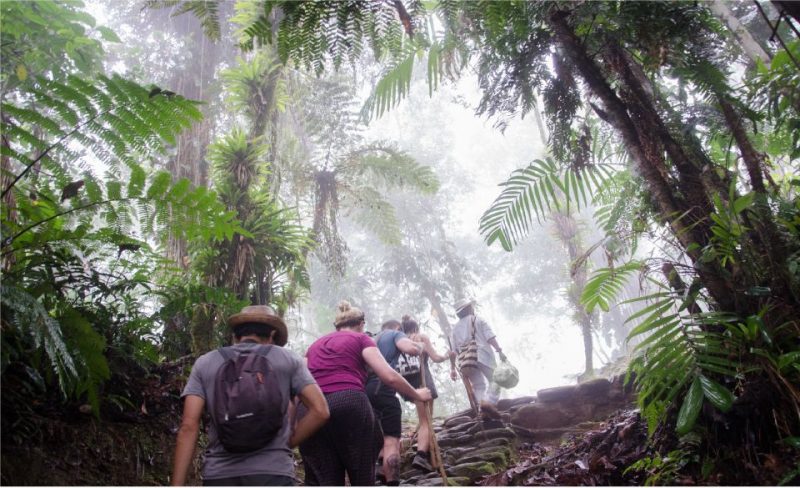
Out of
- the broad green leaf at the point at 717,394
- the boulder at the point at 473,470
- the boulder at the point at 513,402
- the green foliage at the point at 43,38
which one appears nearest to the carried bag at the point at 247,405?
the broad green leaf at the point at 717,394

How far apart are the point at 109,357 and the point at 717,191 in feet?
13.8

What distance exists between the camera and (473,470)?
190 inches

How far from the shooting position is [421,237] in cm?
2167

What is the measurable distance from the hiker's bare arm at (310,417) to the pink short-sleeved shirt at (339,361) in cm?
81

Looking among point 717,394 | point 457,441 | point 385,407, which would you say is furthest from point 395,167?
point 717,394

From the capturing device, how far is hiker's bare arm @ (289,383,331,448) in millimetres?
Result: 2455

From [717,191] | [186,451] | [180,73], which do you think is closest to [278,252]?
[186,451]

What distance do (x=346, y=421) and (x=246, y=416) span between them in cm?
115

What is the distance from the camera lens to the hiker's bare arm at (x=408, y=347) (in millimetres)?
4645

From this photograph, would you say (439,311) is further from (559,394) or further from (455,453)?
(455,453)

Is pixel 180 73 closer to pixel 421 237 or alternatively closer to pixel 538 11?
pixel 538 11

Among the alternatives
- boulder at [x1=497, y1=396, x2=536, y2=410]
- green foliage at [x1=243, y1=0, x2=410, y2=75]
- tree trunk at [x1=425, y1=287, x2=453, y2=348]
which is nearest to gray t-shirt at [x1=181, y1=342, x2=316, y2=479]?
green foliage at [x1=243, y1=0, x2=410, y2=75]

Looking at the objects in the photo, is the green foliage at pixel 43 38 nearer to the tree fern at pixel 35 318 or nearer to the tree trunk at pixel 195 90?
the tree trunk at pixel 195 90

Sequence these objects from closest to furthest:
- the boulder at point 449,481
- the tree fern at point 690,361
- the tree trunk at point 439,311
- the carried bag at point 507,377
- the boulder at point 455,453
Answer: the tree fern at point 690,361 < the boulder at point 449,481 < the boulder at point 455,453 < the carried bag at point 507,377 < the tree trunk at point 439,311
